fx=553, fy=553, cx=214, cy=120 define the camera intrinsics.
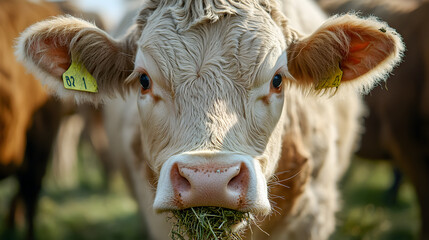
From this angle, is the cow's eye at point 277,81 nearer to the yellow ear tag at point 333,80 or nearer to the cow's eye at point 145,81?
the yellow ear tag at point 333,80

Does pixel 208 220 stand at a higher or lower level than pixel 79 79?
lower

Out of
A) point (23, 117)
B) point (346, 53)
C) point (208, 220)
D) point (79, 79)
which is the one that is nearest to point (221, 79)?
point (208, 220)

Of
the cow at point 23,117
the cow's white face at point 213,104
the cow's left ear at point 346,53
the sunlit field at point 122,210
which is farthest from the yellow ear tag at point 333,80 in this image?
the cow at point 23,117

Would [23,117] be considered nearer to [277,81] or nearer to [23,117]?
[23,117]

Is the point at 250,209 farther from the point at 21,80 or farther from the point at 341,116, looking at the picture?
the point at 21,80

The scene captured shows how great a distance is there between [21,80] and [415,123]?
339cm

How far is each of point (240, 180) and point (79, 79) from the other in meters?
1.16

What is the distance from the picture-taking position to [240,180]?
7.54 ft

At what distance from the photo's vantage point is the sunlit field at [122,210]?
5.40m

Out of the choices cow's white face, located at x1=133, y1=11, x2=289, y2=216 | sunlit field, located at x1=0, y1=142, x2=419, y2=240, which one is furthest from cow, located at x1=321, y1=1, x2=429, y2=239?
cow's white face, located at x1=133, y1=11, x2=289, y2=216

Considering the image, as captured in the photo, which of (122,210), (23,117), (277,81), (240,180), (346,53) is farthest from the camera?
(122,210)

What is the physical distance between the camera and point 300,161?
3.21 meters

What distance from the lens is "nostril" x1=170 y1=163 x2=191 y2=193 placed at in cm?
229

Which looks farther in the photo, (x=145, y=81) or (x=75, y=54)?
(x=75, y=54)
